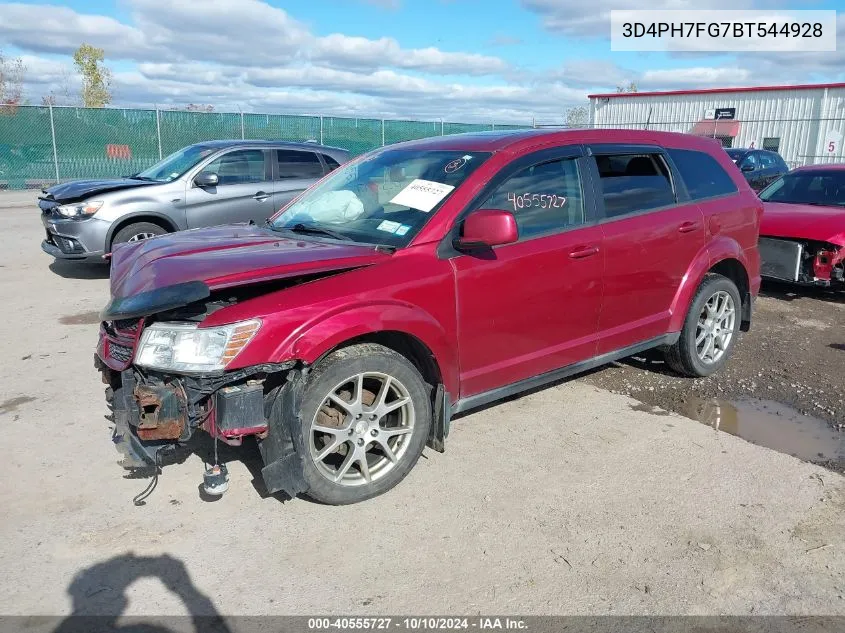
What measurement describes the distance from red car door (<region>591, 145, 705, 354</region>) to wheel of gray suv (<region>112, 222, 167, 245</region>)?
635cm

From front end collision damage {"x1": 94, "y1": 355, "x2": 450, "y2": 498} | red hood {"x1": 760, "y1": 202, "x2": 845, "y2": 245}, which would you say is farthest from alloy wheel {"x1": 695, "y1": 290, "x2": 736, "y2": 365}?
front end collision damage {"x1": 94, "y1": 355, "x2": 450, "y2": 498}

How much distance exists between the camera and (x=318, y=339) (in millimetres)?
3262

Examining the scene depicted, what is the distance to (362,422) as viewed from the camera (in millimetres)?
3549

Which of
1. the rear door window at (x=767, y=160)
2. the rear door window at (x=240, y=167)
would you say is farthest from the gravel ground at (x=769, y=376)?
the rear door window at (x=767, y=160)

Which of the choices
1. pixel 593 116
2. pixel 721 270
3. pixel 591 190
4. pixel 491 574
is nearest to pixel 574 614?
pixel 491 574

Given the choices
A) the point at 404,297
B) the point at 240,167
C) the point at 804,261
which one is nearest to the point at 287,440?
the point at 404,297

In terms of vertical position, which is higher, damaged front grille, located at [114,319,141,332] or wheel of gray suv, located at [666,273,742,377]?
damaged front grille, located at [114,319,141,332]

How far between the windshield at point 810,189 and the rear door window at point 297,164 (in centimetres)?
613

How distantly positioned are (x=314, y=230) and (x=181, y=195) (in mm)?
5390

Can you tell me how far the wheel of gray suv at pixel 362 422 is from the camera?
3371mm

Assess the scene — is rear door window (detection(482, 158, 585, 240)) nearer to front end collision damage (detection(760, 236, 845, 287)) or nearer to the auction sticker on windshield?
the auction sticker on windshield

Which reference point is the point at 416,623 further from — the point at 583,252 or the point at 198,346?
the point at 583,252

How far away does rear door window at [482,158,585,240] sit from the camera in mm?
4109

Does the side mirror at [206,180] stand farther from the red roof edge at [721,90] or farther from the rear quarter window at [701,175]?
the red roof edge at [721,90]
